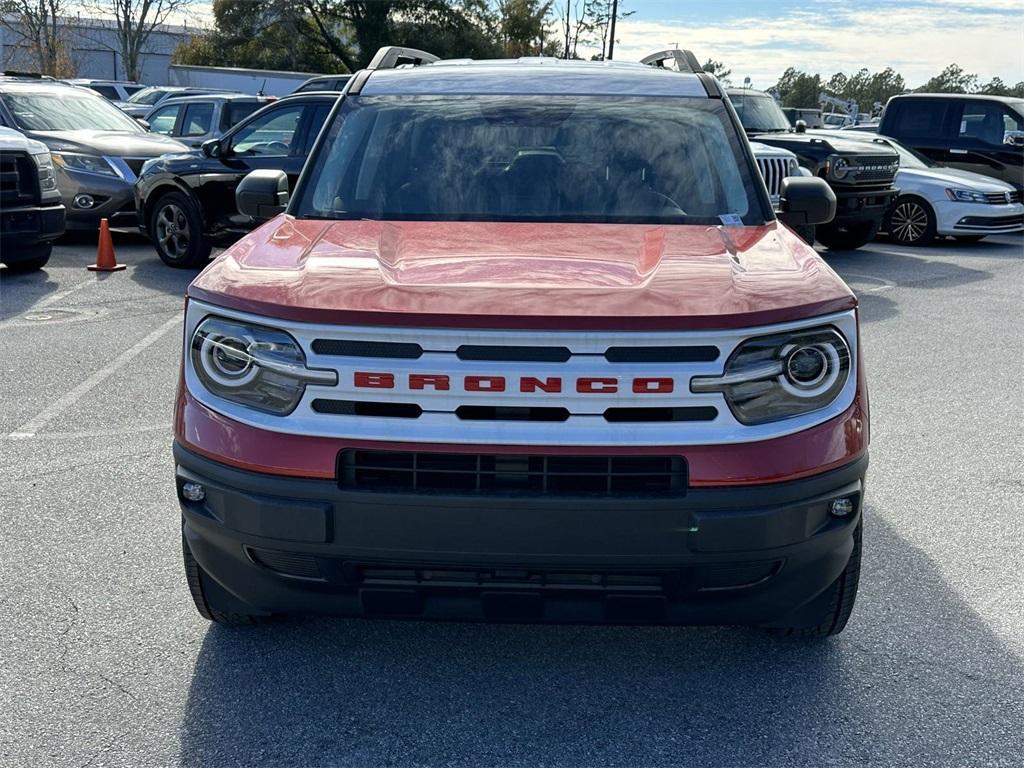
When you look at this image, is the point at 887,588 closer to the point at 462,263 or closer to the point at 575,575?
Result: the point at 575,575

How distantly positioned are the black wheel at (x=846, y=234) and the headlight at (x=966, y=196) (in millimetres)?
1678

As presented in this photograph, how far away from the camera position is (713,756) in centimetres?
293

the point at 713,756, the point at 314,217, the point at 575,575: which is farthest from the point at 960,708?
the point at 314,217

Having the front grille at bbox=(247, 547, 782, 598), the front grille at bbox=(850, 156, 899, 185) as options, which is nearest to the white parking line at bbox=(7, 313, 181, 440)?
the front grille at bbox=(247, 547, 782, 598)

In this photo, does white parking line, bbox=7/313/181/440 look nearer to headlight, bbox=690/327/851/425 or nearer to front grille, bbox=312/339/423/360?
Answer: front grille, bbox=312/339/423/360

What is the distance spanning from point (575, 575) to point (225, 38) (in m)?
58.2

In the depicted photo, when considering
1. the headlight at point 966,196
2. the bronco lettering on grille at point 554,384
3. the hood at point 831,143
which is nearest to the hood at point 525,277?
the bronco lettering on grille at point 554,384

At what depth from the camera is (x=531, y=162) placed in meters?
4.22

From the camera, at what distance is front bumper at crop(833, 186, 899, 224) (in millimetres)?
12711

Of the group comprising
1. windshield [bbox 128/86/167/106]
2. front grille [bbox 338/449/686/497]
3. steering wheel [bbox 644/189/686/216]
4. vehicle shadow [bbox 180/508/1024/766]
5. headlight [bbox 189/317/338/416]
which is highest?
steering wheel [bbox 644/189/686/216]

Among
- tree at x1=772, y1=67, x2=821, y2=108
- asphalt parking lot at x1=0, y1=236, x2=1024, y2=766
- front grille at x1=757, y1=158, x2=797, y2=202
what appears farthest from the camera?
tree at x1=772, y1=67, x2=821, y2=108

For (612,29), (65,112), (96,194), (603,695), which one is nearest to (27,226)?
(96,194)

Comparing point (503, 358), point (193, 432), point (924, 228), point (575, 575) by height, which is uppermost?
point (503, 358)

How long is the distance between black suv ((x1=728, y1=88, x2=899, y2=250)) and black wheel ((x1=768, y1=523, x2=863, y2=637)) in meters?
9.44
